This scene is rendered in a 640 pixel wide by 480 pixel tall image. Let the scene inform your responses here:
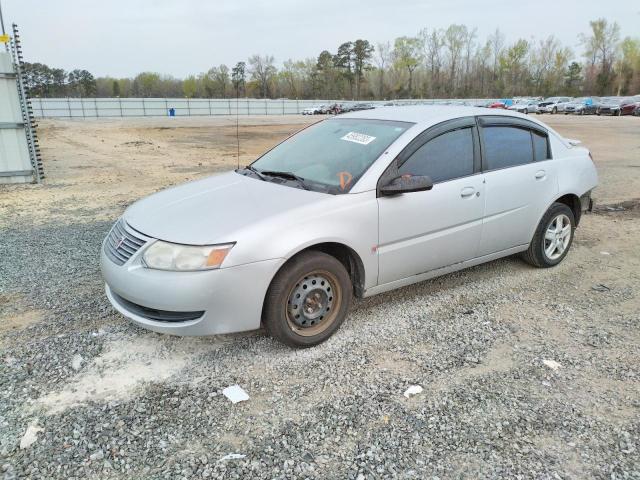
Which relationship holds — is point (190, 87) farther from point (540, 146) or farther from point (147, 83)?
point (540, 146)

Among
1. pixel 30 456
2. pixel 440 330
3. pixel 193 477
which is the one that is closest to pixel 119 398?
pixel 30 456

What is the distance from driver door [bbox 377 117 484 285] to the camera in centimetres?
397

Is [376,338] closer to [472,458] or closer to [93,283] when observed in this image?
[472,458]

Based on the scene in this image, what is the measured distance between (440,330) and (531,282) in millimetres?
1534

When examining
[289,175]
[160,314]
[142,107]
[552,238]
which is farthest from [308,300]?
[142,107]

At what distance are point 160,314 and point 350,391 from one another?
4.45ft

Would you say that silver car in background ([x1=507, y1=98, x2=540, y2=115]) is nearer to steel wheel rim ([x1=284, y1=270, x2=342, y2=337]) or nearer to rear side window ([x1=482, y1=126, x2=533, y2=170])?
rear side window ([x1=482, y1=126, x2=533, y2=170])

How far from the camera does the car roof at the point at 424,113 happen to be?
438 centimetres

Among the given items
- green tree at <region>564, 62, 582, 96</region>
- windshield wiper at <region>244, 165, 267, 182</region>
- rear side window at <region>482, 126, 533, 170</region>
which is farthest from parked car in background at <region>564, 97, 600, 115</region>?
windshield wiper at <region>244, 165, 267, 182</region>

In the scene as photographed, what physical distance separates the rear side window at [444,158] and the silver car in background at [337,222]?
13 millimetres

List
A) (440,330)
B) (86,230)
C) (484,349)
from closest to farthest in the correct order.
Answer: (484,349)
(440,330)
(86,230)

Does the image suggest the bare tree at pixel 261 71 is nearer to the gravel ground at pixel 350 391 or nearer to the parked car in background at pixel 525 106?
the parked car in background at pixel 525 106

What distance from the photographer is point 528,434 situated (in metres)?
2.82

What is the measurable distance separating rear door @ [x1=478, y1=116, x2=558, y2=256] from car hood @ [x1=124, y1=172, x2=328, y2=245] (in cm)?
178
